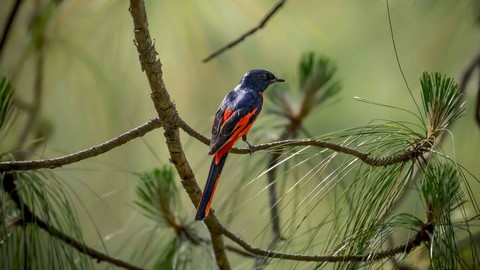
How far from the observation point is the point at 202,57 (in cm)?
225

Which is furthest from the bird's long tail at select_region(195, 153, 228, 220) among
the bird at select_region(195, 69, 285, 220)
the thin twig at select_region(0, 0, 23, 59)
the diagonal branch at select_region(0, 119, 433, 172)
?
the thin twig at select_region(0, 0, 23, 59)

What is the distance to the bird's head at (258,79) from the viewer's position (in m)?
1.71

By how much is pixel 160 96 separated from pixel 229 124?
0.27 meters

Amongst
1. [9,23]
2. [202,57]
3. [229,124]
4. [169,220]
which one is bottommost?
[169,220]

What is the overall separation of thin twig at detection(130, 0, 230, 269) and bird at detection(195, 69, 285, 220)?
4 cm

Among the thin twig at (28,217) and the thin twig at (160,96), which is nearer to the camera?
the thin twig at (160,96)

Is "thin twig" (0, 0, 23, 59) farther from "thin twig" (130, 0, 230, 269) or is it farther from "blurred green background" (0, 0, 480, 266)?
"thin twig" (130, 0, 230, 269)

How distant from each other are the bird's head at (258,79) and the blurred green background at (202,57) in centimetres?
14

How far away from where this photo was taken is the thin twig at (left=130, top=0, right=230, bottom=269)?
3.66 feet

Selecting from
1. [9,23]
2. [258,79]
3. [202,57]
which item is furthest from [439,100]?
[202,57]

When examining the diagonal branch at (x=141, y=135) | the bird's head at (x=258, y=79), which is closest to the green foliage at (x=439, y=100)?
the diagonal branch at (x=141, y=135)

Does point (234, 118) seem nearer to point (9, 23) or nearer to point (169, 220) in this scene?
point (169, 220)

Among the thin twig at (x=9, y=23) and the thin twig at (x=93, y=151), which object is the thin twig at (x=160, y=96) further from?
the thin twig at (x=9, y=23)

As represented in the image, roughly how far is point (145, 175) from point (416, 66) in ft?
2.83
